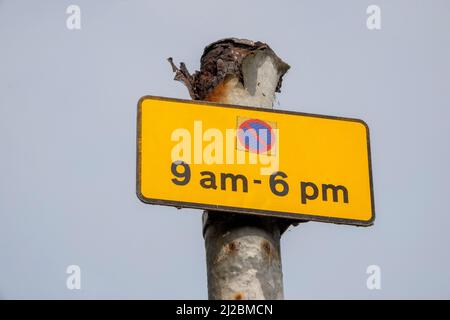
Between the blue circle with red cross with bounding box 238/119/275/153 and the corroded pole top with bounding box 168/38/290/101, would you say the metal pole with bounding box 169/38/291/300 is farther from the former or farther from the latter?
the blue circle with red cross with bounding box 238/119/275/153

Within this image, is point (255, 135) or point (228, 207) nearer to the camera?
point (228, 207)

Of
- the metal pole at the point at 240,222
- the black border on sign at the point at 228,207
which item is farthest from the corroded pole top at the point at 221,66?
the black border on sign at the point at 228,207

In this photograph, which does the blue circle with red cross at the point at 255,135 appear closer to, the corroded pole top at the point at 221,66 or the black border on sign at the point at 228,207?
the black border on sign at the point at 228,207

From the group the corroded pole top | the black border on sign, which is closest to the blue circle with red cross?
the black border on sign

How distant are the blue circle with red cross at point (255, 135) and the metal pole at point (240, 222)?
0.12 meters

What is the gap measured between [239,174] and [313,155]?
0.37 metres

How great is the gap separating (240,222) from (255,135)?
417 millimetres

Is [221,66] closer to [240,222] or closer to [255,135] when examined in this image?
[255,135]

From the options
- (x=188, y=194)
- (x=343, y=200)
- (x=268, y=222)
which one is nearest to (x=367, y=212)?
(x=343, y=200)

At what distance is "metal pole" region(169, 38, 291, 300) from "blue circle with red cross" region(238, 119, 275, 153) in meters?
0.12

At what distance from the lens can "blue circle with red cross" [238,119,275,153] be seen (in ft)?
16.1

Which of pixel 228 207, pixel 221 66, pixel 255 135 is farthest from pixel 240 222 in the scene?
pixel 221 66

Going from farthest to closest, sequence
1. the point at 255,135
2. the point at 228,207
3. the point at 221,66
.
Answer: the point at 221,66 → the point at 255,135 → the point at 228,207

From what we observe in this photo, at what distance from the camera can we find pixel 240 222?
4707 mm
